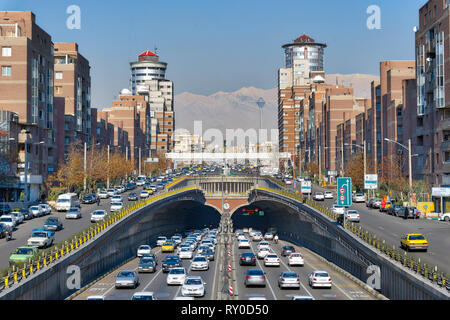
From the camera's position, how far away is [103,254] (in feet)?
194

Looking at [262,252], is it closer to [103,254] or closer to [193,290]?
[103,254]

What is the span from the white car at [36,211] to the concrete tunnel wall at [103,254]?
31.9ft

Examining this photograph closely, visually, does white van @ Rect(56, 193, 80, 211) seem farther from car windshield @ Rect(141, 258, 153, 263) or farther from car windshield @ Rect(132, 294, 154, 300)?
car windshield @ Rect(132, 294, 154, 300)

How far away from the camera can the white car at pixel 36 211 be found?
69.4 meters

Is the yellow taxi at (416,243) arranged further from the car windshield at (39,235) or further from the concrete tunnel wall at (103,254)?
the car windshield at (39,235)

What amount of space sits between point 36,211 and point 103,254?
15.0 m

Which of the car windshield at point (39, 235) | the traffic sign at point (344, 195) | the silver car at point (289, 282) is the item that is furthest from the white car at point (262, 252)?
the car windshield at point (39, 235)

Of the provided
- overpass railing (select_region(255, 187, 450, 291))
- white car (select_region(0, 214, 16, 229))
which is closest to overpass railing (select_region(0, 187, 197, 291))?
white car (select_region(0, 214, 16, 229))

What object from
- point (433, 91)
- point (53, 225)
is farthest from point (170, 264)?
point (433, 91)

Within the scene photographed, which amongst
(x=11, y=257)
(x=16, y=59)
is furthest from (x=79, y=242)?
(x=16, y=59)

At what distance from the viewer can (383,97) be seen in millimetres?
114625

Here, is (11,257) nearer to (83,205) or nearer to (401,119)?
(83,205)

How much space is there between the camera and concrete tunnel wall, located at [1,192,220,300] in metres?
36.1

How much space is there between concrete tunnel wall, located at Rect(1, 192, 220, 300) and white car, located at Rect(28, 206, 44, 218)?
9710 millimetres
